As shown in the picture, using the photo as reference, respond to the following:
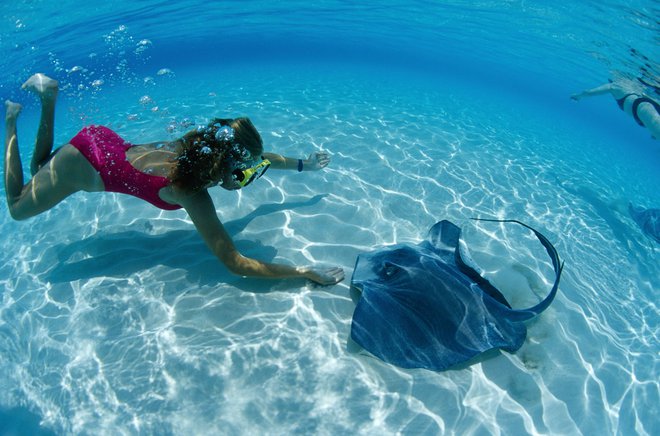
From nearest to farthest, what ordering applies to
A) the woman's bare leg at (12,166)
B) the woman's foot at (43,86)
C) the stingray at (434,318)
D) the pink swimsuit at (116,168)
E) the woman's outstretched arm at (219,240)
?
the stingray at (434,318)
the woman's outstretched arm at (219,240)
the pink swimsuit at (116,168)
the woman's bare leg at (12,166)
the woman's foot at (43,86)

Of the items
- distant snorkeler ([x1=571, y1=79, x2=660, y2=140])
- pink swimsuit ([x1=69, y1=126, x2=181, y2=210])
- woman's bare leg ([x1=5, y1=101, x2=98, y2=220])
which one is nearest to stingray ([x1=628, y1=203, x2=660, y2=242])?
distant snorkeler ([x1=571, y1=79, x2=660, y2=140])

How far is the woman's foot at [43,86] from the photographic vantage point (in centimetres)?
464

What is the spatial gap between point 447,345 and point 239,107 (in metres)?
12.3

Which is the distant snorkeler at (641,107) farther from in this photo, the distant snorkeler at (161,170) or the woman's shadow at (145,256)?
the woman's shadow at (145,256)

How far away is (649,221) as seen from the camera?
8.16 metres

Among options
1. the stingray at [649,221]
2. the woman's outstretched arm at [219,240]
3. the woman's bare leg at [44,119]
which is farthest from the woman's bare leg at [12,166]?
the stingray at [649,221]

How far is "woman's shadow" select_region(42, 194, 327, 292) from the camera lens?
4.59m

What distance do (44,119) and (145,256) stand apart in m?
2.31

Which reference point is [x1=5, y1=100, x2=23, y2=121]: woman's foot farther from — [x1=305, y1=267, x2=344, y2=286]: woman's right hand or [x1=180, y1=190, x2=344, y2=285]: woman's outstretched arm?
[x1=305, y1=267, x2=344, y2=286]: woman's right hand

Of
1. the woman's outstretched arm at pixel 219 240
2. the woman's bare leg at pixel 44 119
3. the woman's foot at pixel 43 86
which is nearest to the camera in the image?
the woman's outstretched arm at pixel 219 240

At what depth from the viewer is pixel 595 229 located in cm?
739

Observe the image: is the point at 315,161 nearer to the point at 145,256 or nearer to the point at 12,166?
the point at 145,256

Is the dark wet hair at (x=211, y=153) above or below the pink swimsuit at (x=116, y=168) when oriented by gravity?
above

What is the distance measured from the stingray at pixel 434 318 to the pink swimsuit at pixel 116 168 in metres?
2.58
